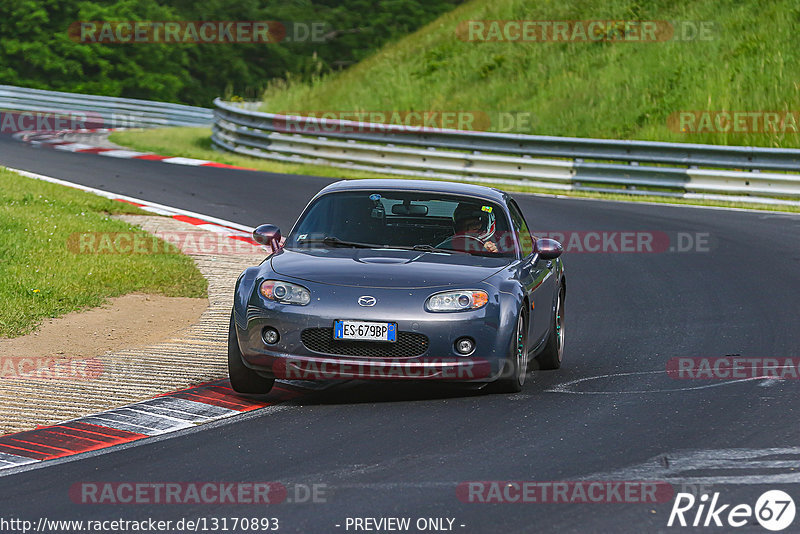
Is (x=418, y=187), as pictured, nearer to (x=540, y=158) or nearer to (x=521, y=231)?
(x=521, y=231)

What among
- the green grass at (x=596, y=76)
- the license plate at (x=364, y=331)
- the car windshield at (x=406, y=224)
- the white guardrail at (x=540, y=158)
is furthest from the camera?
the green grass at (x=596, y=76)

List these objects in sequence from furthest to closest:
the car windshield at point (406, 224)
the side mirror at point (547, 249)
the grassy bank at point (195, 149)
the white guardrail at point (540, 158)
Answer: the grassy bank at point (195, 149), the white guardrail at point (540, 158), the side mirror at point (547, 249), the car windshield at point (406, 224)

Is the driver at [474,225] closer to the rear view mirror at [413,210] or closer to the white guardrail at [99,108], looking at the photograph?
the rear view mirror at [413,210]

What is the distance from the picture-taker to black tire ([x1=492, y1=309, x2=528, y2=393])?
26.6 ft

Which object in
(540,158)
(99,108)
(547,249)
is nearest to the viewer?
(547,249)

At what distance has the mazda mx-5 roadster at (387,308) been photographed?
7.84 metres

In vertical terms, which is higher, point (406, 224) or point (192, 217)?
point (406, 224)

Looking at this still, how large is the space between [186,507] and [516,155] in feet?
62.4

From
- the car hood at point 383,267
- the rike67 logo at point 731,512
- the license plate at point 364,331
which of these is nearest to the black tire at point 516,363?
the car hood at point 383,267

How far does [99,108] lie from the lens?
39.9m

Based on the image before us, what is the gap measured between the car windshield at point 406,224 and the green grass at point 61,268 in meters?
2.91

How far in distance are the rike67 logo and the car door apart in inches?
118

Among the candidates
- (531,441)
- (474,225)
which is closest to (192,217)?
(474,225)

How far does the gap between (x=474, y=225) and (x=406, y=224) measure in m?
0.50
